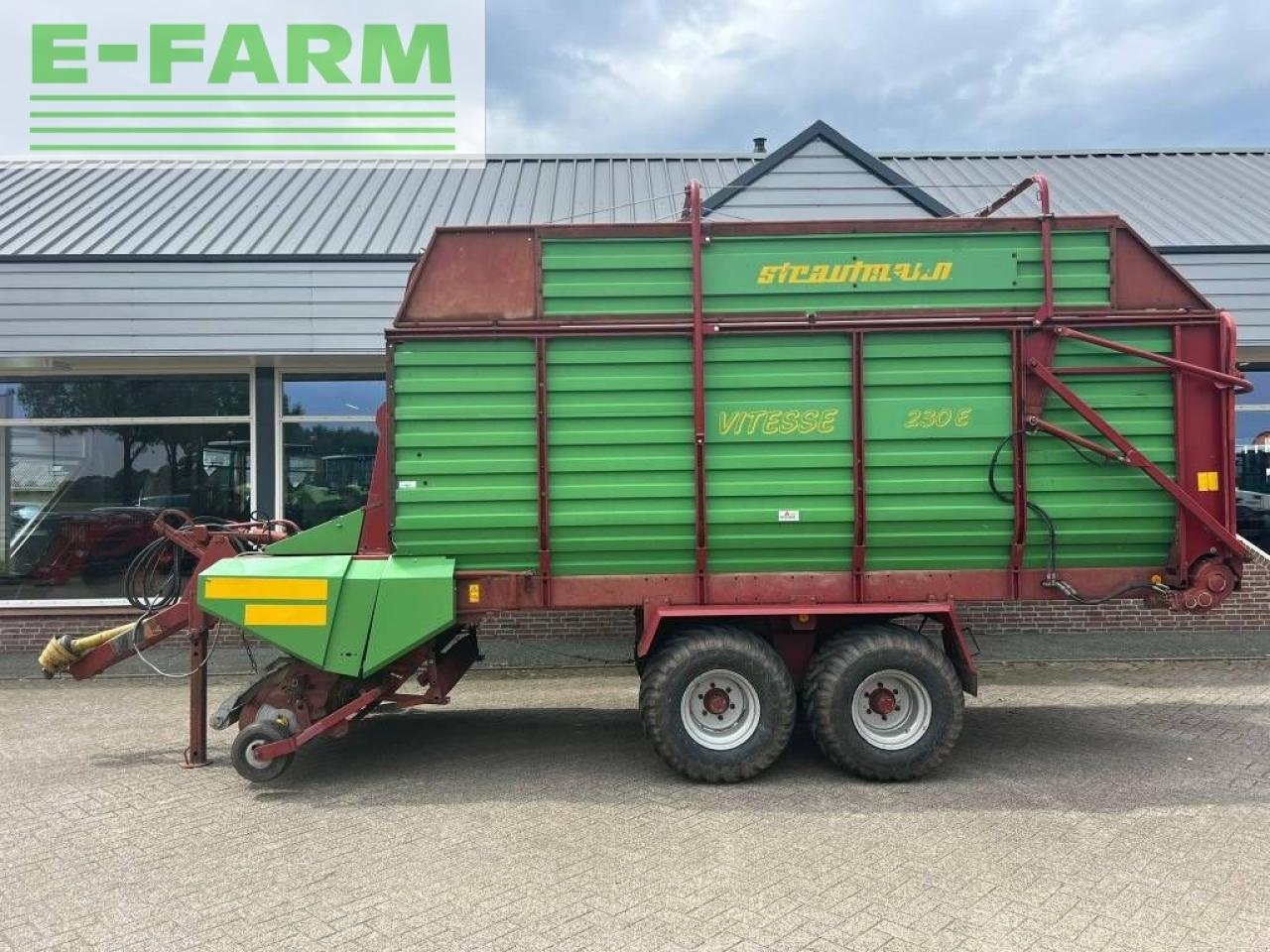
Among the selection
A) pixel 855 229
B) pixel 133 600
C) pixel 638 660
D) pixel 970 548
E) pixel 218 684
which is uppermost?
pixel 855 229

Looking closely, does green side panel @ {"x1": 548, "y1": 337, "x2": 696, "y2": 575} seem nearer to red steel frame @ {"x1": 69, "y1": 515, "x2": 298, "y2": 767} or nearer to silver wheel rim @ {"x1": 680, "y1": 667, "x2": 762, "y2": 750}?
silver wheel rim @ {"x1": 680, "y1": 667, "x2": 762, "y2": 750}

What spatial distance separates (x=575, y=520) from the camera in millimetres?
5074

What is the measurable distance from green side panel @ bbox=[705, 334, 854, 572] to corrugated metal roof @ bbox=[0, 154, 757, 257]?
12.0 ft

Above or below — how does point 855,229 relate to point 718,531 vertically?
above

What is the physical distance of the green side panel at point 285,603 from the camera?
5004mm

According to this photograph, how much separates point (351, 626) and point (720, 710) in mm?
2193

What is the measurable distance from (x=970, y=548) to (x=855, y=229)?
2001 millimetres

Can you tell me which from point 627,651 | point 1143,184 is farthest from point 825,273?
point 1143,184

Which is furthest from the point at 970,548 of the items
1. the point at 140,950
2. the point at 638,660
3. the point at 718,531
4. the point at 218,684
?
the point at 218,684

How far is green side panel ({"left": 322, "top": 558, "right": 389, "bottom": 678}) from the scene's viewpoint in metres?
5.02

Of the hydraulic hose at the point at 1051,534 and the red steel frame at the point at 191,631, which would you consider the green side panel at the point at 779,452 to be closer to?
the hydraulic hose at the point at 1051,534

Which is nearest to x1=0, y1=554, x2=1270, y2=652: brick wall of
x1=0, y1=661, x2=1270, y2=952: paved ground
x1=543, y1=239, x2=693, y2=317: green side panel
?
x1=0, y1=661, x2=1270, y2=952: paved ground

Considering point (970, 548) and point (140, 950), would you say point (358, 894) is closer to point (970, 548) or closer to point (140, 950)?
point (140, 950)

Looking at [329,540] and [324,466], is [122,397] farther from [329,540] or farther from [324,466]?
[329,540]
